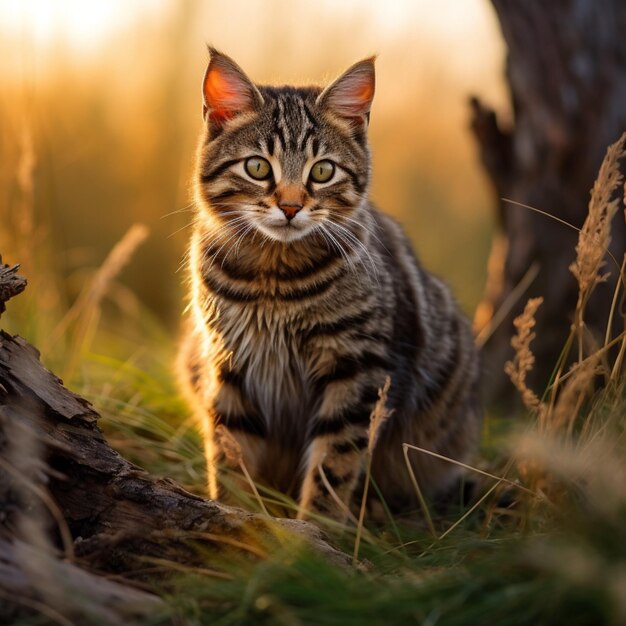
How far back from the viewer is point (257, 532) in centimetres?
197

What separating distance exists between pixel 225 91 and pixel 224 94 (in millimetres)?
12

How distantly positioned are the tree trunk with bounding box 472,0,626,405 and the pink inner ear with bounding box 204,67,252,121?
1448mm

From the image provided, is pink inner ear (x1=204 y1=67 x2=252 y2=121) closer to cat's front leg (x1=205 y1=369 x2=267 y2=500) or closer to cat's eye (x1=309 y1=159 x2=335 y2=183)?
cat's eye (x1=309 y1=159 x2=335 y2=183)

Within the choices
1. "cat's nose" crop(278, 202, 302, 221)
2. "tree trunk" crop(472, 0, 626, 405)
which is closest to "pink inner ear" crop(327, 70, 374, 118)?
"cat's nose" crop(278, 202, 302, 221)

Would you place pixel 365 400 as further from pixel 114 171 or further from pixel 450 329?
pixel 114 171

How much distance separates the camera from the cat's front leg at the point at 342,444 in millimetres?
2664

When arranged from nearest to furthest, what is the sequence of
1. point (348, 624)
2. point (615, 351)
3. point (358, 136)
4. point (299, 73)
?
point (348, 624)
point (358, 136)
point (615, 351)
point (299, 73)

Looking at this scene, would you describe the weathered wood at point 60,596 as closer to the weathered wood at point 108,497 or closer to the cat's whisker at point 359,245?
the weathered wood at point 108,497

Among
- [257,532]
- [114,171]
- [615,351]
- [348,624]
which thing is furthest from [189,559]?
[114,171]

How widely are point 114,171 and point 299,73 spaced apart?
1.40 metres

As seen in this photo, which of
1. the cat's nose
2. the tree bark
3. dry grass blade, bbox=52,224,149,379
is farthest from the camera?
dry grass blade, bbox=52,224,149,379

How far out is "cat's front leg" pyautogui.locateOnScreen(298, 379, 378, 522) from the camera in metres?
2.66

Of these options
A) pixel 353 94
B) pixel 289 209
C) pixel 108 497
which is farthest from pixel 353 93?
pixel 108 497

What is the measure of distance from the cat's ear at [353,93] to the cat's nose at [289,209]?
1.56ft
